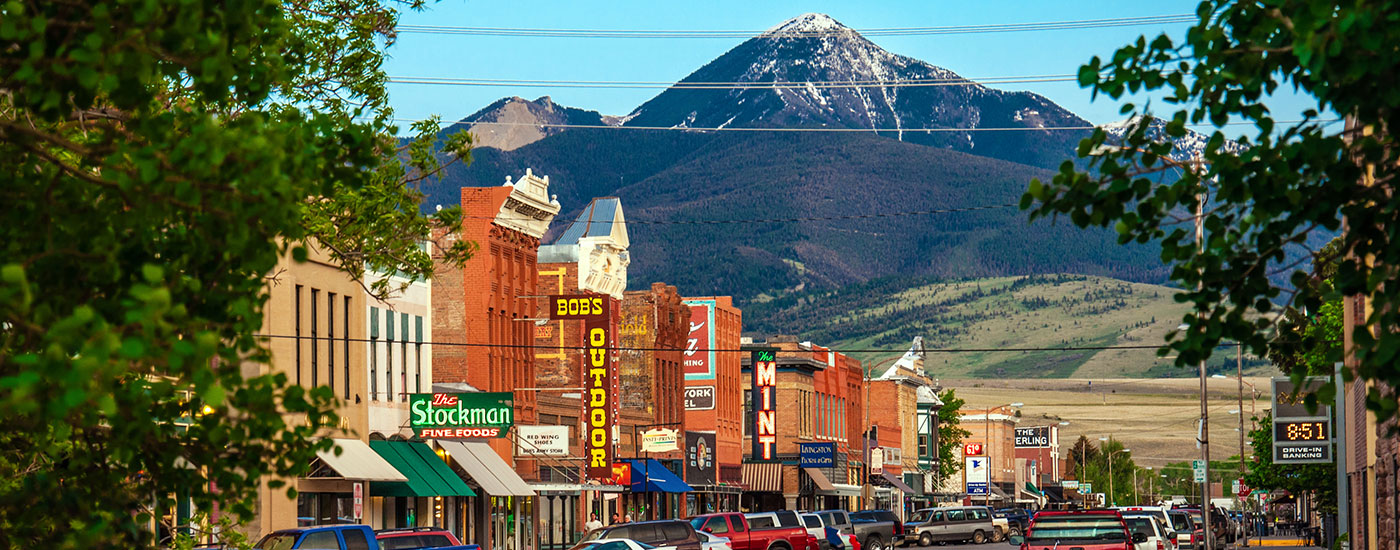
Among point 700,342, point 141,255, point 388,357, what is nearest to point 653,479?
point 700,342

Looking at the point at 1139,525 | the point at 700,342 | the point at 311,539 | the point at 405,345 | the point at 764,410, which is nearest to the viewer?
the point at 311,539

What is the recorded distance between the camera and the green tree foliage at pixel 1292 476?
177 ft

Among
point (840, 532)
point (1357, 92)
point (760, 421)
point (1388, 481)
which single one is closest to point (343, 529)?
point (1388, 481)

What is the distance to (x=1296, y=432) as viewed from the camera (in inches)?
1433

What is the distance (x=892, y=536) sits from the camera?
63781 millimetres

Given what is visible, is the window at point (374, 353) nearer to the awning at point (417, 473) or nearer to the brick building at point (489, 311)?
the awning at point (417, 473)

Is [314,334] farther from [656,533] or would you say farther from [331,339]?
[656,533]

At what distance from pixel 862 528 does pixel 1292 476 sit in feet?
52.0

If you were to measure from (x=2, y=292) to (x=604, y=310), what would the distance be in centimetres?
5125

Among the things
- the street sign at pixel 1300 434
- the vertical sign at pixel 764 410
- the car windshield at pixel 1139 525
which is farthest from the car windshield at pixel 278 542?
the vertical sign at pixel 764 410

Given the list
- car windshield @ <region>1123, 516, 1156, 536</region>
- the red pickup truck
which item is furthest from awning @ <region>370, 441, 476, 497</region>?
car windshield @ <region>1123, 516, 1156, 536</region>

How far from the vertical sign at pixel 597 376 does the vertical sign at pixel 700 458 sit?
17104 mm

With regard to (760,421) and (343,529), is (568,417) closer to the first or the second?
(760,421)

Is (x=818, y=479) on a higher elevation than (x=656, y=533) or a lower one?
lower
